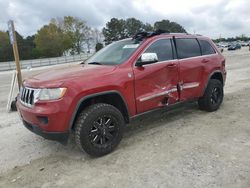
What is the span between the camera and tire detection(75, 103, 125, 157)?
387 centimetres

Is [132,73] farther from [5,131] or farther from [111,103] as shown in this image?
[5,131]

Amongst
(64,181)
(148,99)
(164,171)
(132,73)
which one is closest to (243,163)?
(164,171)

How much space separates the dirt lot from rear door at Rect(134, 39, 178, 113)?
2.07 ft

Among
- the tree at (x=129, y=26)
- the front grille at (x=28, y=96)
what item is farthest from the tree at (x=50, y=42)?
the front grille at (x=28, y=96)

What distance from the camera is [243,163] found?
12.0 ft

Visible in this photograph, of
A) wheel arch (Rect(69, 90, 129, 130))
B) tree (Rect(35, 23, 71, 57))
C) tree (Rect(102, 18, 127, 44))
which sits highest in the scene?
tree (Rect(102, 18, 127, 44))

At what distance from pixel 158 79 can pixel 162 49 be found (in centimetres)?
67

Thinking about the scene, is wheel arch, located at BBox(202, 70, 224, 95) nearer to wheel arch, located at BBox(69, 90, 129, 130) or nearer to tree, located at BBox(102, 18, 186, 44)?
wheel arch, located at BBox(69, 90, 129, 130)

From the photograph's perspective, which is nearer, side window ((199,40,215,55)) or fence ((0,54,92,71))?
side window ((199,40,215,55))

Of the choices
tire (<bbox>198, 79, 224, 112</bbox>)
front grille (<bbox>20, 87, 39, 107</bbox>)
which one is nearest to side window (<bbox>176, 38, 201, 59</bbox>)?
tire (<bbox>198, 79, 224, 112</bbox>)

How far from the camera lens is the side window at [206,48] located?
598 centimetres

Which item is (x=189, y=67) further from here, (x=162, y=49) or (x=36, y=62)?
(x=36, y=62)

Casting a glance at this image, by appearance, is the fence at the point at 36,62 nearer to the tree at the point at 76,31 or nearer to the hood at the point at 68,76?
the tree at the point at 76,31

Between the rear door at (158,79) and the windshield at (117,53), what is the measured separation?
28 cm
